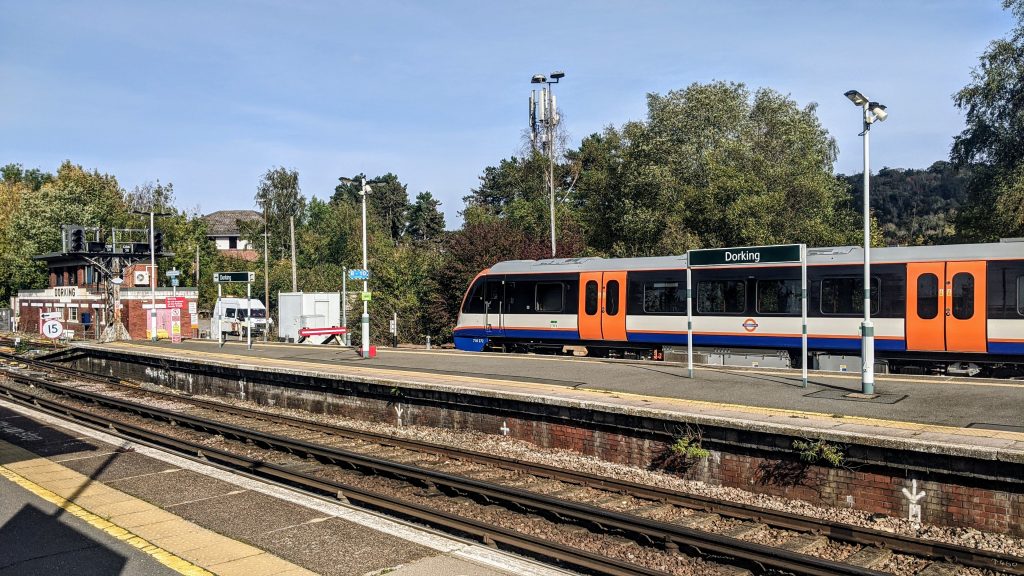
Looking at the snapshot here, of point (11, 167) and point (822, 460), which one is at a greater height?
point (11, 167)

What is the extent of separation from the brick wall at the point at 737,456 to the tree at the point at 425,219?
85.6 metres

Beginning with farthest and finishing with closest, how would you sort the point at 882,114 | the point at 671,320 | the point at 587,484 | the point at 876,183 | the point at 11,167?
the point at 876,183, the point at 11,167, the point at 671,320, the point at 882,114, the point at 587,484

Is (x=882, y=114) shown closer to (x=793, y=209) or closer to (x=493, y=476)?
(x=493, y=476)

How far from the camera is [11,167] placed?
133375 millimetres

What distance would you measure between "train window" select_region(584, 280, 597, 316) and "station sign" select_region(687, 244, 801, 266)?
19.8ft

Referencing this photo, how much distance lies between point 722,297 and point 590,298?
4.18 metres

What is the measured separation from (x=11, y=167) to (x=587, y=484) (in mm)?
150036

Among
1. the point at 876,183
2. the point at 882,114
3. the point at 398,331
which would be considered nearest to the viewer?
the point at 882,114

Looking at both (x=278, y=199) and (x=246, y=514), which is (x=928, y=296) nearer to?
(x=246, y=514)

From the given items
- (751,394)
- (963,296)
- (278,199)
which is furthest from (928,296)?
(278,199)

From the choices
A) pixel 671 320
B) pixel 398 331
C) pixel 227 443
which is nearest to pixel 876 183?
pixel 398 331

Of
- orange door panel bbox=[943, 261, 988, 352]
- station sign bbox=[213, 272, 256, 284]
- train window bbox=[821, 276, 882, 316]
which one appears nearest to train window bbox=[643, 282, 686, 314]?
train window bbox=[821, 276, 882, 316]

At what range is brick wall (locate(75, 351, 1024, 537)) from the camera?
32.9 ft

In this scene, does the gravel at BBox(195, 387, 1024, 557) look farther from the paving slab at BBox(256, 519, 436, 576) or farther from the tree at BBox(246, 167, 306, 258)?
the tree at BBox(246, 167, 306, 258)
